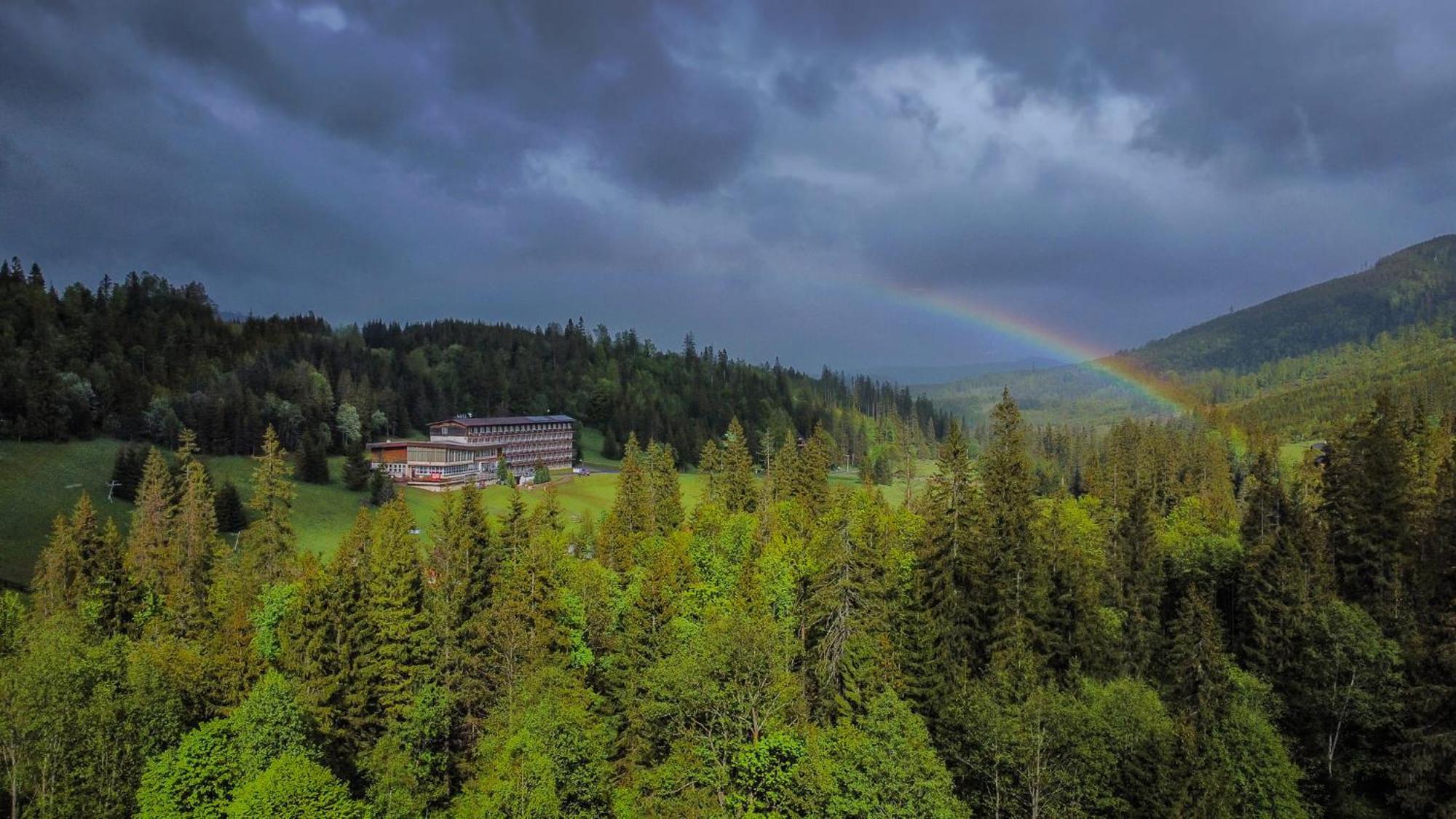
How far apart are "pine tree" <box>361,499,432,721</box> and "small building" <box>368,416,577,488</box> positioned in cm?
6626

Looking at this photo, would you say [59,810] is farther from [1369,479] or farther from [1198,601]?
[1369,479]

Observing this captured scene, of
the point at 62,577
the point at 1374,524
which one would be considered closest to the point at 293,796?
the point at 62,577

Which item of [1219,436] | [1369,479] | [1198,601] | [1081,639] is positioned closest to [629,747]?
[1081,639]

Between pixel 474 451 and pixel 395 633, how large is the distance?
10786 centimetres

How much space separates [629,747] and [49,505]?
95.4 metres

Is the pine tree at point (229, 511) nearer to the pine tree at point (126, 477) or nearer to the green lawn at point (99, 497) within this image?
the green lawn at point (99, 497)

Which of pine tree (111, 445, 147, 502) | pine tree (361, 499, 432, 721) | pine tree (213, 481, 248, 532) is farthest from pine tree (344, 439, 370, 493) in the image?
pine tree (361, 499, 432, 721)

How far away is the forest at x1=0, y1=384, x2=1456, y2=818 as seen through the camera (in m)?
37.8

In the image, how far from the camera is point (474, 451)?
508 ft

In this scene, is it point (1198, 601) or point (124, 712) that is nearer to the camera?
point (124, 712)

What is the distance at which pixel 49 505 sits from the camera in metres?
99.3

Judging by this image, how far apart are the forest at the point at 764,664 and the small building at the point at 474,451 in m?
62.4

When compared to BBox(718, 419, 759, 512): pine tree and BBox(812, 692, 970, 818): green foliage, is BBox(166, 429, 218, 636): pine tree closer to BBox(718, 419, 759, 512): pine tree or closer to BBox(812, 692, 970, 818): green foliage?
BBox(718, 419, 759, 512): pine tree

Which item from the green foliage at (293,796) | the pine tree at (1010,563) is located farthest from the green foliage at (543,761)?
the pine tree at (1010,563)
